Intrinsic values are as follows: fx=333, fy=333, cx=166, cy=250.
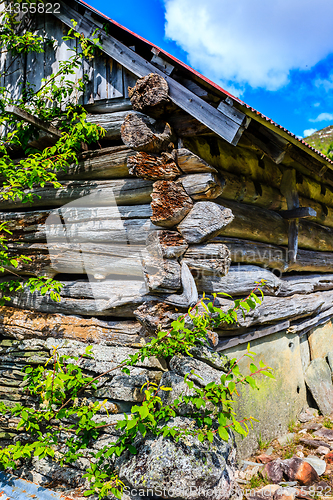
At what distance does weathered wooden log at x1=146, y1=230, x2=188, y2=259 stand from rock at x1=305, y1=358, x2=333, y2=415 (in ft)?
11.6

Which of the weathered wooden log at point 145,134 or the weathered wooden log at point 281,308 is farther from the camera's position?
the weathered wooden log at point 281,308

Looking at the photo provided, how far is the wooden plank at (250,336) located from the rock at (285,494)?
1288 mm

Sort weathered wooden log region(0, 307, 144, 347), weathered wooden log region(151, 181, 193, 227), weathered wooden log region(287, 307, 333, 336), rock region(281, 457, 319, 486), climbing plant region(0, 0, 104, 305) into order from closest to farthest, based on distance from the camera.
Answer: weathered wooden log region(151, 181, 193, 227)
rock region(281, 457, 319, 486)
weathered wooden log region(0, 307, 144, 347)
climbing plant region(0, 0, 104, 305)
weathered wooden log region(287, 307, 333, 336)

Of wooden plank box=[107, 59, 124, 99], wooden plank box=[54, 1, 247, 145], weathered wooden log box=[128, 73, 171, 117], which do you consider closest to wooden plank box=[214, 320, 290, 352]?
wooden plank box=[54, 1, 247, 145]

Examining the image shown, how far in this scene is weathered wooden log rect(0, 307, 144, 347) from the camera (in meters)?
3.29

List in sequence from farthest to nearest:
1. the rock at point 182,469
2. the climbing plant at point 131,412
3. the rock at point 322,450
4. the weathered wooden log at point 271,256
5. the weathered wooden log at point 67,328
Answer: the weathered wooden log at point 271,256, the rock at point 322,450, the weathered wooden log at point 67,328, the climbing plant at point 131,412, the rock at point 182,469

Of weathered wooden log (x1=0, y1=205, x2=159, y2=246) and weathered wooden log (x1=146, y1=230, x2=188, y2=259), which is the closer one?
weathered wooden log (x1=146, y1=230, x2=188, y2=259)

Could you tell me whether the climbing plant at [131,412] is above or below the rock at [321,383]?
above

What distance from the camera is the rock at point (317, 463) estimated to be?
3.36 metres

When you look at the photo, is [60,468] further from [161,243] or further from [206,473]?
[161,243]

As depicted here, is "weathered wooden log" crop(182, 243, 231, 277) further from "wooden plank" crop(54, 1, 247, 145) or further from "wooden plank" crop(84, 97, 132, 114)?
"wooden plank" crop(84, 97, 132, 114)

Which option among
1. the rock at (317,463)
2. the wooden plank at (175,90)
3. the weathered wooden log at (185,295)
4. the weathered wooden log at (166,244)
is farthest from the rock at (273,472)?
the wooden plank at (175,90)

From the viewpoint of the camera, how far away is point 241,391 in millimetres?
3775

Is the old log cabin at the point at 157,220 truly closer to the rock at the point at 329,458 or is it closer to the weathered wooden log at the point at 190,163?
the weathered wooden log at the point at 190,163
